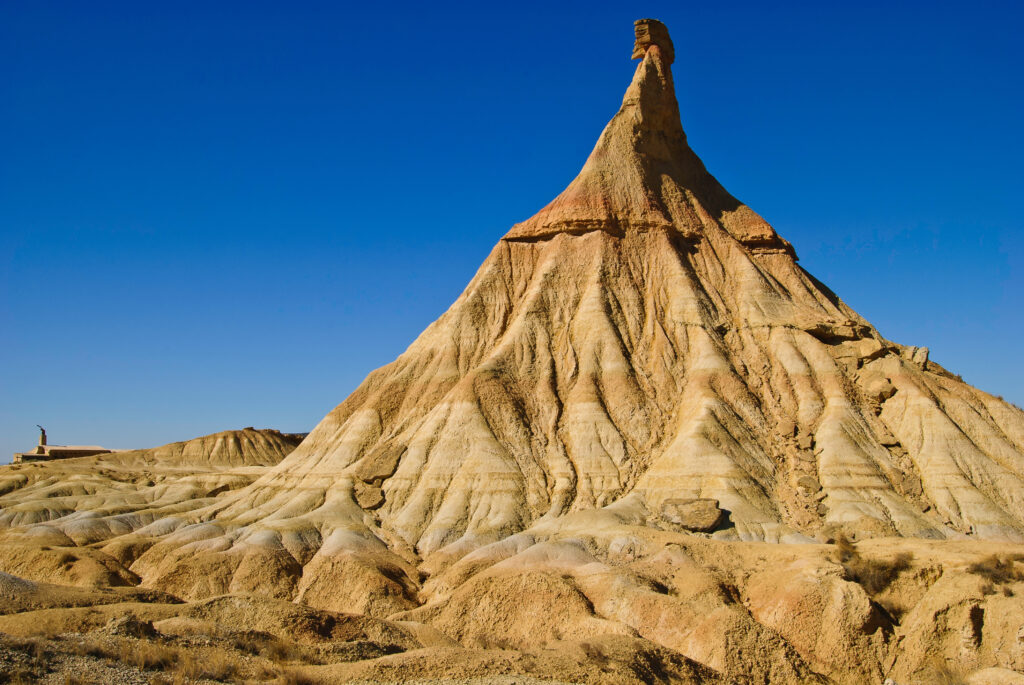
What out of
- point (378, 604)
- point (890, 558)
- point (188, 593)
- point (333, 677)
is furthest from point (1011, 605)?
point (188, 593)

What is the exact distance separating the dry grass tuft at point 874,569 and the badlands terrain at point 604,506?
10 cm

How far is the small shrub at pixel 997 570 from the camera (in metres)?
25.6

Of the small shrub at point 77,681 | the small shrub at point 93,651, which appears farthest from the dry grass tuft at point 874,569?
the small shrub at point 77,681

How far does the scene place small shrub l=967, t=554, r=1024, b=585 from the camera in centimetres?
2558

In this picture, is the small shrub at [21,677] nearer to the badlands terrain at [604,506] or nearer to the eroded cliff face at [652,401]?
the badlands terrain at [604,506]

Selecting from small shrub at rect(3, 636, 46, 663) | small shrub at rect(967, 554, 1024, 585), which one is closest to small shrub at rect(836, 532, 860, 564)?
small shrub at rect(967, 554, 1024, 585)

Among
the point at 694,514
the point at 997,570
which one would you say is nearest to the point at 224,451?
the point at 694,514

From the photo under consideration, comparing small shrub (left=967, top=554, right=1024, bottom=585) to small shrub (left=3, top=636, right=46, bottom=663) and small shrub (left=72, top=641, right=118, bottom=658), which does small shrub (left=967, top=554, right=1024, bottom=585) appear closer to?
small shrub (left=72, top=641, right=118, bottom=658)

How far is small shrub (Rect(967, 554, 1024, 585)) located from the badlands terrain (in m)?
0.15

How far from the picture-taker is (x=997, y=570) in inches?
1038

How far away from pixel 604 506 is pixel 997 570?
65.1ft

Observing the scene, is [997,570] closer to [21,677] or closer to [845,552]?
[845,552]

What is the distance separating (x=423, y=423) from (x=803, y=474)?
22.2m

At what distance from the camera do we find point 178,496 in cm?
6175
